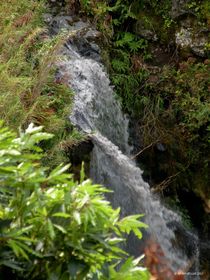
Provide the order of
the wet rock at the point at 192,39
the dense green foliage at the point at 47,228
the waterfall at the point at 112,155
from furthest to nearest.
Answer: the wet rock at the point at 192,39, the waterfall at the point at 112,155, the dense green foliage at the point at 47,228

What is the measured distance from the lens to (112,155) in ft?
19.1

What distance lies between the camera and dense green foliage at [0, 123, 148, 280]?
1714 millimetres

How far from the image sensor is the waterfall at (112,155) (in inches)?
222

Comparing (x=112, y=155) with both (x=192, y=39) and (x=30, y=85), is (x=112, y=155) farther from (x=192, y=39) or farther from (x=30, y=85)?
(x=192, y=39)

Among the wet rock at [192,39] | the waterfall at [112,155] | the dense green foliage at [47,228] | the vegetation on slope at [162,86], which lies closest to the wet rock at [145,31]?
the vegetation on slope at [162,86]

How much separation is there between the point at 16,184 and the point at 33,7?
5769mm

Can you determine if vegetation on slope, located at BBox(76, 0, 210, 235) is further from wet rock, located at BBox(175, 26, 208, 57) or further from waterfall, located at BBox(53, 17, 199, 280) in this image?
waterfall, located at BBox(53, 17, 199, 280)

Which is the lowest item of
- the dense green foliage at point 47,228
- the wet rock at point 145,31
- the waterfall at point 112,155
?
the waterfall at point 112,155

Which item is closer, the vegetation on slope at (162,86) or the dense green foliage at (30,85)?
the dense green foliage at (30,85)

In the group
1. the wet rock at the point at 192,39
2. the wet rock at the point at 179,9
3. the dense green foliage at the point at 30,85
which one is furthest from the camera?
the wet rock at the point at 179,9

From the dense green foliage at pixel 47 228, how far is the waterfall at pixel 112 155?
3.50 metres

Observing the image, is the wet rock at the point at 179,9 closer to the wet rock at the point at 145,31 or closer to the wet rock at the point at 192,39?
the wet rock at the point at 192,39

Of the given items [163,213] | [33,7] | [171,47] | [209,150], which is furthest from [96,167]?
[171,47]

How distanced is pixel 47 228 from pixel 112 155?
4.10m
